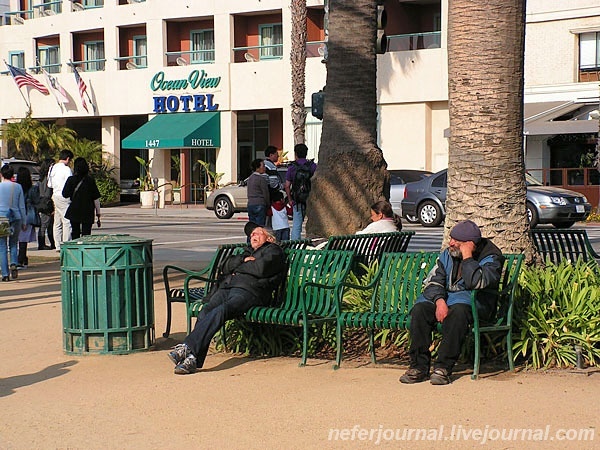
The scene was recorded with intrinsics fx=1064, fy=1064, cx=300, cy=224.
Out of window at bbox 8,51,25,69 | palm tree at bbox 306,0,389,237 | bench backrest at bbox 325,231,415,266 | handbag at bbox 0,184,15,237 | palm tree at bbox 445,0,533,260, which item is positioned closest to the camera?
palm tree at bbox 445,0,533,260

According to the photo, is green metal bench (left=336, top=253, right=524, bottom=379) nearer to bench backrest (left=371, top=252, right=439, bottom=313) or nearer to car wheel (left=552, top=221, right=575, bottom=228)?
bench backrest (left=371, top=252, right=439, bottom=313)

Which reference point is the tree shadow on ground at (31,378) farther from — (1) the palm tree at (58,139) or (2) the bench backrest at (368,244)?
(1) the palm tree at (58,139)

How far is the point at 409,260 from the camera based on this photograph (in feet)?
29.0

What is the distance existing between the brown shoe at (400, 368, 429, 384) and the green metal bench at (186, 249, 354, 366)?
94cm

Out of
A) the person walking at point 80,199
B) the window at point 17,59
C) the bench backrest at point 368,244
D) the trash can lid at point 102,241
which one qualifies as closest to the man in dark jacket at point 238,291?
the trash can lid at point 102,241

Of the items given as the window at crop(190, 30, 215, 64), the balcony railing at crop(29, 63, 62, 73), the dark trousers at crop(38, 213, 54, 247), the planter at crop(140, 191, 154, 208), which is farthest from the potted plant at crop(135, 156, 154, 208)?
the dark trousers at crop(38, 213, 54, 247)

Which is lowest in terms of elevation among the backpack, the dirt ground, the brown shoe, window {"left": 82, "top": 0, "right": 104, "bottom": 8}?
the dirt ground

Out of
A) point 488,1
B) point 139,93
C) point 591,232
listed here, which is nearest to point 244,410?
point 488,1

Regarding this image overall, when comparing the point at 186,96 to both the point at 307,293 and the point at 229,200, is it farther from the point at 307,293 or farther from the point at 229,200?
the point at 307,293

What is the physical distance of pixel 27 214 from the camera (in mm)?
17828

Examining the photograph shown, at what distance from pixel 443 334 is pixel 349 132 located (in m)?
4.73

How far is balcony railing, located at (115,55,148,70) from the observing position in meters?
45.3

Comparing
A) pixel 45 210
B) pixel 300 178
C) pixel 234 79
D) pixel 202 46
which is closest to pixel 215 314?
pixel 300 178

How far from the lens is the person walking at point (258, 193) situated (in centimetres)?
1533
